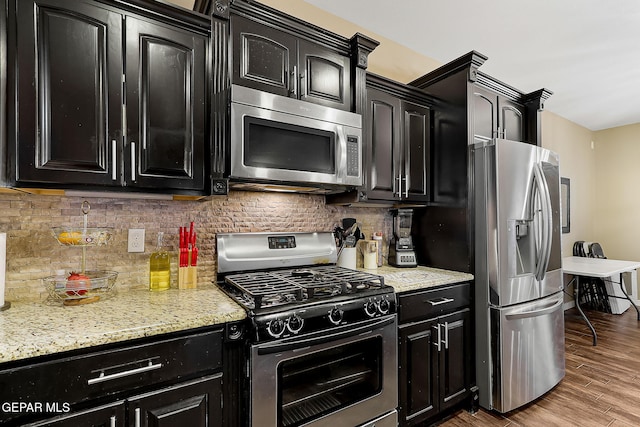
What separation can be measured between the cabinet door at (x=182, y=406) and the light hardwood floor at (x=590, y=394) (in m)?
1.64

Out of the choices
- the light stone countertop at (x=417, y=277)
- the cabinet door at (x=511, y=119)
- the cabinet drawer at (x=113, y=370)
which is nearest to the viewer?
the cabinet drawer at (x=113, y=370)

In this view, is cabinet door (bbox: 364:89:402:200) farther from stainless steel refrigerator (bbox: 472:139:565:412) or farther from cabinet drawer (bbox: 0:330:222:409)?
cabinet drawer (bbox: 0:330:222:409)

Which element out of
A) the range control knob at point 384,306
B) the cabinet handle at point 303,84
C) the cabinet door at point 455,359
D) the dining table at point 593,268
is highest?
the cabinet handle at point 303,84

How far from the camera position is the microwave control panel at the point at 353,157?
199cm

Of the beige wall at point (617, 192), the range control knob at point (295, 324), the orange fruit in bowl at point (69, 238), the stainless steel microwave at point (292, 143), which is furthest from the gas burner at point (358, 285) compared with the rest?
the beige wall at point (617, 192)

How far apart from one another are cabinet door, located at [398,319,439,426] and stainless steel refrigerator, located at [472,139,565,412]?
452mm

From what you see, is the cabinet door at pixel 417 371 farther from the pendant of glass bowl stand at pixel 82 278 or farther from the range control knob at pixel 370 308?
the pendant of glass bowl stand at pixel 82 278

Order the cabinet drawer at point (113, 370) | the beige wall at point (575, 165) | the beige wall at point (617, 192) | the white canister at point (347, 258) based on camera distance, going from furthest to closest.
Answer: the beige wall at point (617, 192), the beige wall at point (575, 165), the white canister at point (347, 258), the cabinet drawer at point (113, 370)

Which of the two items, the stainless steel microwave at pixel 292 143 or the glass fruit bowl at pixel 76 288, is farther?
the stainless steel microwave at pixel 292 143

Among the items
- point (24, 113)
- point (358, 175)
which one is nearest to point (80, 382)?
point (24, 113)

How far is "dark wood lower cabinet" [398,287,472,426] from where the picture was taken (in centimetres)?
192

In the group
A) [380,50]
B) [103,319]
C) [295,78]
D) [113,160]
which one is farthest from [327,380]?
[380,50]

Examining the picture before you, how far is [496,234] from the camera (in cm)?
218

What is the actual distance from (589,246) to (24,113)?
6395 mm
